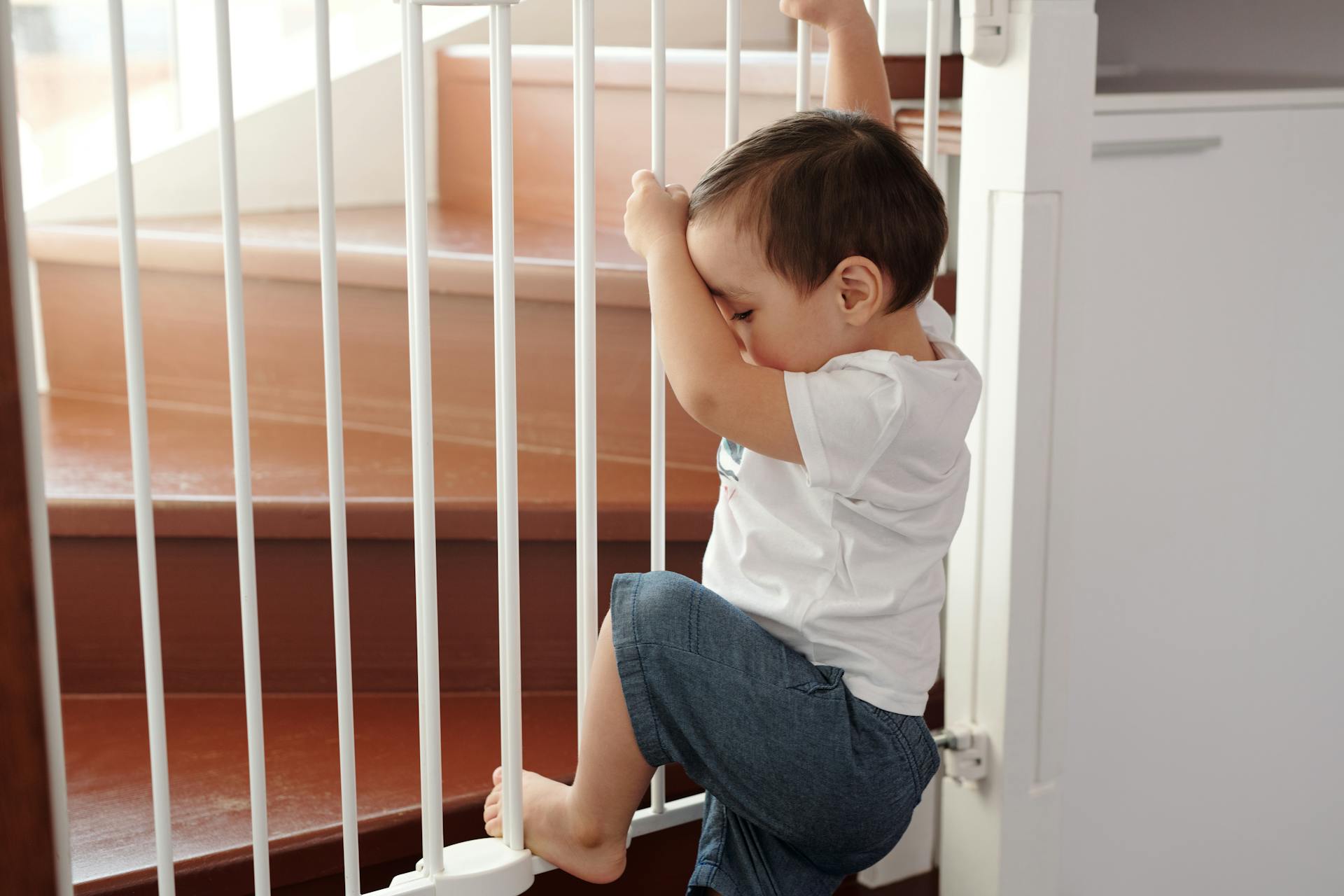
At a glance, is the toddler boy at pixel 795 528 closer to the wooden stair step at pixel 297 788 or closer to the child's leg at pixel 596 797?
the child's leg at pixel 596 797

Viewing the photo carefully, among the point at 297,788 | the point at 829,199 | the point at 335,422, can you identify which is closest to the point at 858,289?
the point at 829,199

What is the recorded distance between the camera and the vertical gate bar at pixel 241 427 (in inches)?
35.1

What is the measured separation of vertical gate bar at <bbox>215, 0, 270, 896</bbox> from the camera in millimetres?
893

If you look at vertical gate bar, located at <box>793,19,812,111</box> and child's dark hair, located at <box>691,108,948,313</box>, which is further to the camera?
vertical gate bar, located at <box>793,19,812,111</box>

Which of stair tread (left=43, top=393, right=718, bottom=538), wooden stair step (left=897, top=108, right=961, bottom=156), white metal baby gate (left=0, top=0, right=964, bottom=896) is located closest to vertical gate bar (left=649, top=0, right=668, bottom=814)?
white metal baby gate (left=0, top=0, right=964, bottom=896)

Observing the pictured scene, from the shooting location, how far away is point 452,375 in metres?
1.57

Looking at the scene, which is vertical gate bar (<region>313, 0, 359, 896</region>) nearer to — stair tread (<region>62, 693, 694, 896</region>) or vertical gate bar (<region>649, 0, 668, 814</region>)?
stair tread (<region>62, 693, 694, 896</region>)

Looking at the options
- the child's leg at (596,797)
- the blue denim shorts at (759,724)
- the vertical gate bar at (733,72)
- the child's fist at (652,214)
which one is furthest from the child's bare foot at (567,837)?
the vertical gate bar at (733,72)

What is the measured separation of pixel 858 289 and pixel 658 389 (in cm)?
27

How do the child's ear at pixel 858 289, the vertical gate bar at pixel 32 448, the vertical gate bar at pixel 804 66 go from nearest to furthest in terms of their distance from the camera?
the vertical gate bar at pixel 32 448
the child's ear at pixel 858 289
the vertical gate bar at pixel 804 66

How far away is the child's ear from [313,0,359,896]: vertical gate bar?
0.38 meters

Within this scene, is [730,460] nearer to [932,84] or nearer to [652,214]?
[652,214]

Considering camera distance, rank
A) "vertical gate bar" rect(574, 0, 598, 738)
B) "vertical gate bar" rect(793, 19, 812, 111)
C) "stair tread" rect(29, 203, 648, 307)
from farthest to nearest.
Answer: "stair tread" rect(29, 203, 648, 307) < "vertical gate bar" rect(793, 19, 812, 111) < "vertical gate bar" rect(574, 0, 598, 738)

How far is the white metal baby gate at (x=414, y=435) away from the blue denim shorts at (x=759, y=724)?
4.8 inches
